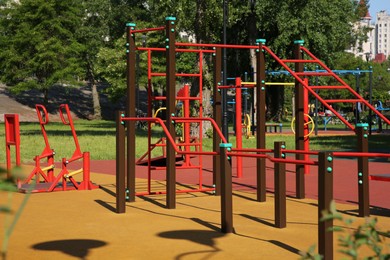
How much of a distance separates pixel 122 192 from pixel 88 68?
48.1 metres

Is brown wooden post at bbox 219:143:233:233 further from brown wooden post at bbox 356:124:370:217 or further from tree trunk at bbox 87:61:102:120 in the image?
tree trunk at bbox 87:61:102:120

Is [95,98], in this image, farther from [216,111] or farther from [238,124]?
[216,111]

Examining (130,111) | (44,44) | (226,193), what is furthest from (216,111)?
(44,44)

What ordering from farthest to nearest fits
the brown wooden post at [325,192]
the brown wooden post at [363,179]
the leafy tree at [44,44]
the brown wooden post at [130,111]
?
the leafy tree at [44,44] → the brown wooden post at [130,111] → the brown wooden post at [363,179] → the brown wooden post at [325,192]

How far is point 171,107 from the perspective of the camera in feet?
35.1

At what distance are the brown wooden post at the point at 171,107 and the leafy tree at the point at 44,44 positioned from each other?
27.8 meters

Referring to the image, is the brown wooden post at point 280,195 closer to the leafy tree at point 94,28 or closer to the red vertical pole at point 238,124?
the red vertical pole at point 238,124

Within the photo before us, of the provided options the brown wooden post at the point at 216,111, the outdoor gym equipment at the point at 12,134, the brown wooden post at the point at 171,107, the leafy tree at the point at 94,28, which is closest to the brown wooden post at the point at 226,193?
the brown wooden post at the point at 171,107

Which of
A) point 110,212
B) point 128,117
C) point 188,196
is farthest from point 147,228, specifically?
point 188,196

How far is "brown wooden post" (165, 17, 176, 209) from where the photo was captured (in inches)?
410

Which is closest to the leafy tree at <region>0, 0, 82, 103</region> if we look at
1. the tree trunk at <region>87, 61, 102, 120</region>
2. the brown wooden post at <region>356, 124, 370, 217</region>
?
the tree trunk at <region>87, 61, 102, 120</region>

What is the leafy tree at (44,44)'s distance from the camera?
38.5 meters

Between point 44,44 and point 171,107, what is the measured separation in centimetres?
2839

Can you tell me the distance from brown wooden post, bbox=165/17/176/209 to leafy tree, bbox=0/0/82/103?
2784 centimetres
